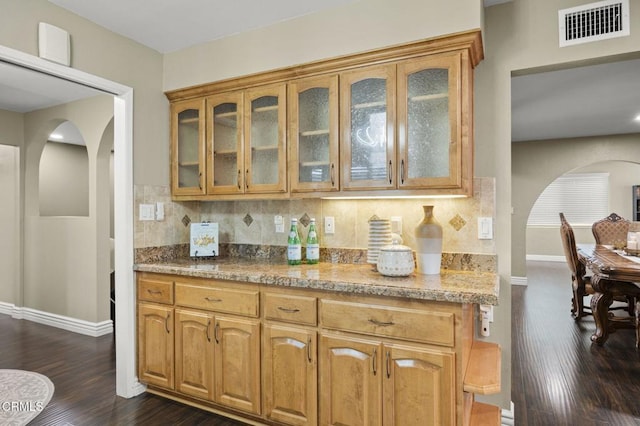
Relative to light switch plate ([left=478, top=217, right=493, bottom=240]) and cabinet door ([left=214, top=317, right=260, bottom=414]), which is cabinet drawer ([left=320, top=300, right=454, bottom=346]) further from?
light switch plate ([left=478, top=217, right=493, bottom=240])

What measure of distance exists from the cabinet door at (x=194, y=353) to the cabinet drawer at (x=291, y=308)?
0.46 metres

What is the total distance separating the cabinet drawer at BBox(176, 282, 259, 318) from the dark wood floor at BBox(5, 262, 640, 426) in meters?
0.71

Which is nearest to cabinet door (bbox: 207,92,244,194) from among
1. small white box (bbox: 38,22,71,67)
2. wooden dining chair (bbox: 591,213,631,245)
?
small white box (bbox: 38,22,71,67)

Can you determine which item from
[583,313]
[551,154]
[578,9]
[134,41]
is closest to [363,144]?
[578,9]

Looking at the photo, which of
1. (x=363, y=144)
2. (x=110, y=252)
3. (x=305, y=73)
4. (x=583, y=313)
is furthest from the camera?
(x=583, y=313)

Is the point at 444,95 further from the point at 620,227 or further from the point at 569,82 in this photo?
the point at 620,227

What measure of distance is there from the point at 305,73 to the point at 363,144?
631 millimetres

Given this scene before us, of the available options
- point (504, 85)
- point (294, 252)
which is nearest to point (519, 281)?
point (504, 85)

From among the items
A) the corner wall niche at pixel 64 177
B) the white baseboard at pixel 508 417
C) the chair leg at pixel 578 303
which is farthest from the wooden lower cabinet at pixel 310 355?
the corner wall niche at pixel 64 177

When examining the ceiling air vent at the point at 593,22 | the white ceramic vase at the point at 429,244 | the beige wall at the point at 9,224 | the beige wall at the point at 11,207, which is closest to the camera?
the ceiling air vent at the point at 593,22

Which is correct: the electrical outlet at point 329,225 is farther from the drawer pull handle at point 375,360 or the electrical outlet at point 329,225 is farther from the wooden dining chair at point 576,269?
the wooden dining chair at point 576,269

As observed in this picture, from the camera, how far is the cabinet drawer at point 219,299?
7.19 feet

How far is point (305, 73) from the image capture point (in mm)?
2422

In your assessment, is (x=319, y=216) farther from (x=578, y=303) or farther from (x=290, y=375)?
(x=578, y=303)
